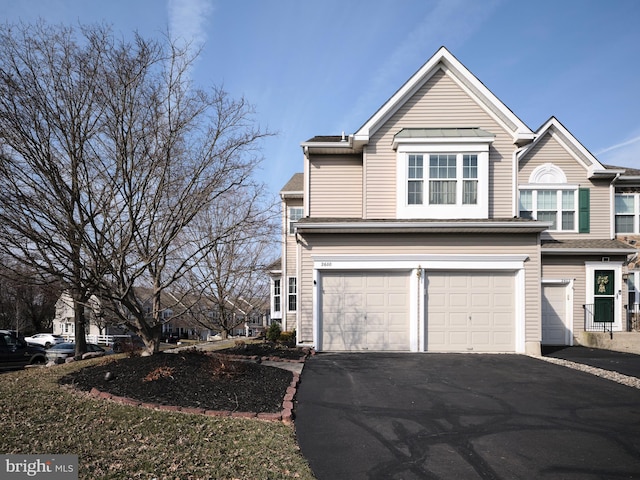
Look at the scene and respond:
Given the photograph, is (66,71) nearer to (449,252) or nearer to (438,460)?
(438,460)

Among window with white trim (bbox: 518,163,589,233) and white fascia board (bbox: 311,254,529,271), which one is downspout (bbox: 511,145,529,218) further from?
window with white trim (bbox: 518,163,589,233)

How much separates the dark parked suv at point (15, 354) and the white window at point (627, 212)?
80.6 ft

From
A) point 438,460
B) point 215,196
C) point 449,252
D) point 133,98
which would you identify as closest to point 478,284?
point 449,252

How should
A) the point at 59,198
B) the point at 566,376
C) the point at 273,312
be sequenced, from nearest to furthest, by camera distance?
1. the point at 59,198
2. the point at 566,376
3. the point at 273,312

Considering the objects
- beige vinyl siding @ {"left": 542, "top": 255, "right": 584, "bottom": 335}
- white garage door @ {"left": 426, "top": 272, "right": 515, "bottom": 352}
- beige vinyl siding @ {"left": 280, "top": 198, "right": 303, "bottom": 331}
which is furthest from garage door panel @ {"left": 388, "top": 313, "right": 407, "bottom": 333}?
beige vinyl siding @ {"left": 280, "top": 198, "right": 303, "bottom": 331}

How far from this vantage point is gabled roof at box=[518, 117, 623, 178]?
18.7 meters

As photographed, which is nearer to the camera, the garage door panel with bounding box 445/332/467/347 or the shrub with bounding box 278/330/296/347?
the garage door panel with bounding box 445/332/467/347

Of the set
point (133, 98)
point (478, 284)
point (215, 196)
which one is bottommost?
point (478, 284)

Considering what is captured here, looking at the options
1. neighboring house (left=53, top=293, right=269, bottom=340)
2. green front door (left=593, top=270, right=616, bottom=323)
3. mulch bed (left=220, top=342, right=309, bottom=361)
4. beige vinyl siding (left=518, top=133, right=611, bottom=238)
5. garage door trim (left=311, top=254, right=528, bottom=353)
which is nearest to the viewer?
neighboring house (left=53, top=293, right=269, bottom=340)

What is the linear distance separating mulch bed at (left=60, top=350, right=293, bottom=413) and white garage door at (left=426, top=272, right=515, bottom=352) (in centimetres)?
571

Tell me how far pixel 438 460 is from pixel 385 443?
80 centimetres

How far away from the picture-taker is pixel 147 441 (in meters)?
6.24

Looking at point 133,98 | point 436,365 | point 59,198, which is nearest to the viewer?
point 59,198

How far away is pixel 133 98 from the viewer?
10.0 meters
